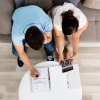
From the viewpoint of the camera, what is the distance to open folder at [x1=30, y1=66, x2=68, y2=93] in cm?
170

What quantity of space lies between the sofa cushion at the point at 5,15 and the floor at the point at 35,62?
43cm

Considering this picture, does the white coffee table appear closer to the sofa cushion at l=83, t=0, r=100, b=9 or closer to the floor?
the floor

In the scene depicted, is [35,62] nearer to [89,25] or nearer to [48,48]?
[48,48]

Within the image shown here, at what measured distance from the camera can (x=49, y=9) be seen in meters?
1.80

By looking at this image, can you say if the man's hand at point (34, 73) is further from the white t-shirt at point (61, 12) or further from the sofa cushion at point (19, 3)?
the sofa cushion at point (19, 3)

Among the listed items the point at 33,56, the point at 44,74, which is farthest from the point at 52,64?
the point at 33,56

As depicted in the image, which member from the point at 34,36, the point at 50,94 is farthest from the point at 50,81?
the point at 34,36

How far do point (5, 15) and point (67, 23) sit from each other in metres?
0.55

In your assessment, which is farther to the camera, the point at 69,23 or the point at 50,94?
the point at 50,94

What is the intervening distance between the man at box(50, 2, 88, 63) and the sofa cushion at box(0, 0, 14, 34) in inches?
13.4

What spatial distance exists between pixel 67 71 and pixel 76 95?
0.20 meters

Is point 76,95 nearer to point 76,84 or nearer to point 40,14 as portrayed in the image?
point 76,84

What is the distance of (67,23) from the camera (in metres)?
1.44

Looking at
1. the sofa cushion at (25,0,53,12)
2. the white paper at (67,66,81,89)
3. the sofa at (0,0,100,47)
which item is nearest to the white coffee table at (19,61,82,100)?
the white paper at (67,66,81,89)
